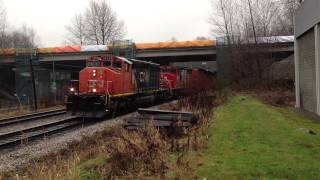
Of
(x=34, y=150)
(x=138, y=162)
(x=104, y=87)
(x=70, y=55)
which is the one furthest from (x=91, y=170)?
(x=70, y=55)

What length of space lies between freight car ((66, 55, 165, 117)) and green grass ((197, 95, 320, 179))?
10.4 m

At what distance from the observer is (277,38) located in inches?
2009

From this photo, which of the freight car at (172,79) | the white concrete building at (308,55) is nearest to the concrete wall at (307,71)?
the white concrete building at (308,55)

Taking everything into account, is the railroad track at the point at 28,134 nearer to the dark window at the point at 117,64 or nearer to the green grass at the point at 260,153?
the dark window at the point at 117,64

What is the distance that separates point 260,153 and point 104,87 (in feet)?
54.0

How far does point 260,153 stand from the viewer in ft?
34.1

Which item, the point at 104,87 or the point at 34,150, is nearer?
the point at 34,150

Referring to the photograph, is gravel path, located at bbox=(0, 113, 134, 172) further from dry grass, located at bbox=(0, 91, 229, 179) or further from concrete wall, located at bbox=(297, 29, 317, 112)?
concrete wall, located at bbox=(297, 29, 317, 112)

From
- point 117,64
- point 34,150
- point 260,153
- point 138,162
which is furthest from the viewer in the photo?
point 117,64

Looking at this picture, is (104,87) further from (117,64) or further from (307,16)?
(307,16)

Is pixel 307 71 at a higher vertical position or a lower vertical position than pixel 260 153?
higher

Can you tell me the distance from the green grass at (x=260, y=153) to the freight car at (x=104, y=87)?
10.4 m

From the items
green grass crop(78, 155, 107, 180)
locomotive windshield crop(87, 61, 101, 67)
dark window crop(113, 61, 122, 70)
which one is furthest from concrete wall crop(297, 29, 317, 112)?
green grass crop(78, 155, 107, 180)

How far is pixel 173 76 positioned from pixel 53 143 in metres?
29.7
